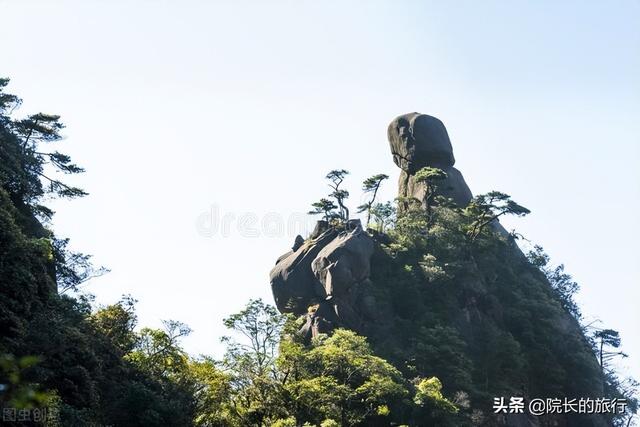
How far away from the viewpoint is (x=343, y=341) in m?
31.5

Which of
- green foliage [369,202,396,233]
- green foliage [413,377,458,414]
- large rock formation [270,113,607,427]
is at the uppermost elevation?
green foliage [369,202,396,233]

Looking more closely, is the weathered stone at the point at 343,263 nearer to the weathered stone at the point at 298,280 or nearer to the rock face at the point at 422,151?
the weathered stone at the point at 298,280

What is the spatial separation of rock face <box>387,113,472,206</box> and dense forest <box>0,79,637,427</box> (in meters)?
3.17

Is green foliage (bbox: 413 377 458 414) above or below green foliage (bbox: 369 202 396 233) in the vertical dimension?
below

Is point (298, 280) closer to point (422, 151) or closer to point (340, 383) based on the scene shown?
point (340, 383)

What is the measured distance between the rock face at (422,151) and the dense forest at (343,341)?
3167mm

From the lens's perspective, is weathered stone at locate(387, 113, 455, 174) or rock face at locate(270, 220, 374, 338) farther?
weathered stone at locate(387, 113, 455, 174)

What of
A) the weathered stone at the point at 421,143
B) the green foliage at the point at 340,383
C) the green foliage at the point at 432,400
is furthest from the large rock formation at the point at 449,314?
the weathered stone at the point at 421,143

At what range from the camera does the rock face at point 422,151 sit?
164 ft

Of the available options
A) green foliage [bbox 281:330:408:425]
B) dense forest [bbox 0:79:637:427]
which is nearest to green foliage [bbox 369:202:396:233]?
dense forest [bbox 0:79:637:427]

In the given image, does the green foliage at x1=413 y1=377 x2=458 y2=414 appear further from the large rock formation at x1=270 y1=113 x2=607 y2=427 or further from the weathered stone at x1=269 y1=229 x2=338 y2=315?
the weathered stone at x1=269 y1=229 x2=338 y2=315

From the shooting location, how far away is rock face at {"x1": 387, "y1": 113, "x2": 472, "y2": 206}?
50.0 m

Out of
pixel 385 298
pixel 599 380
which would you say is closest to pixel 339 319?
pixel 385 298

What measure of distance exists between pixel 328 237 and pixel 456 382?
41.0ft
